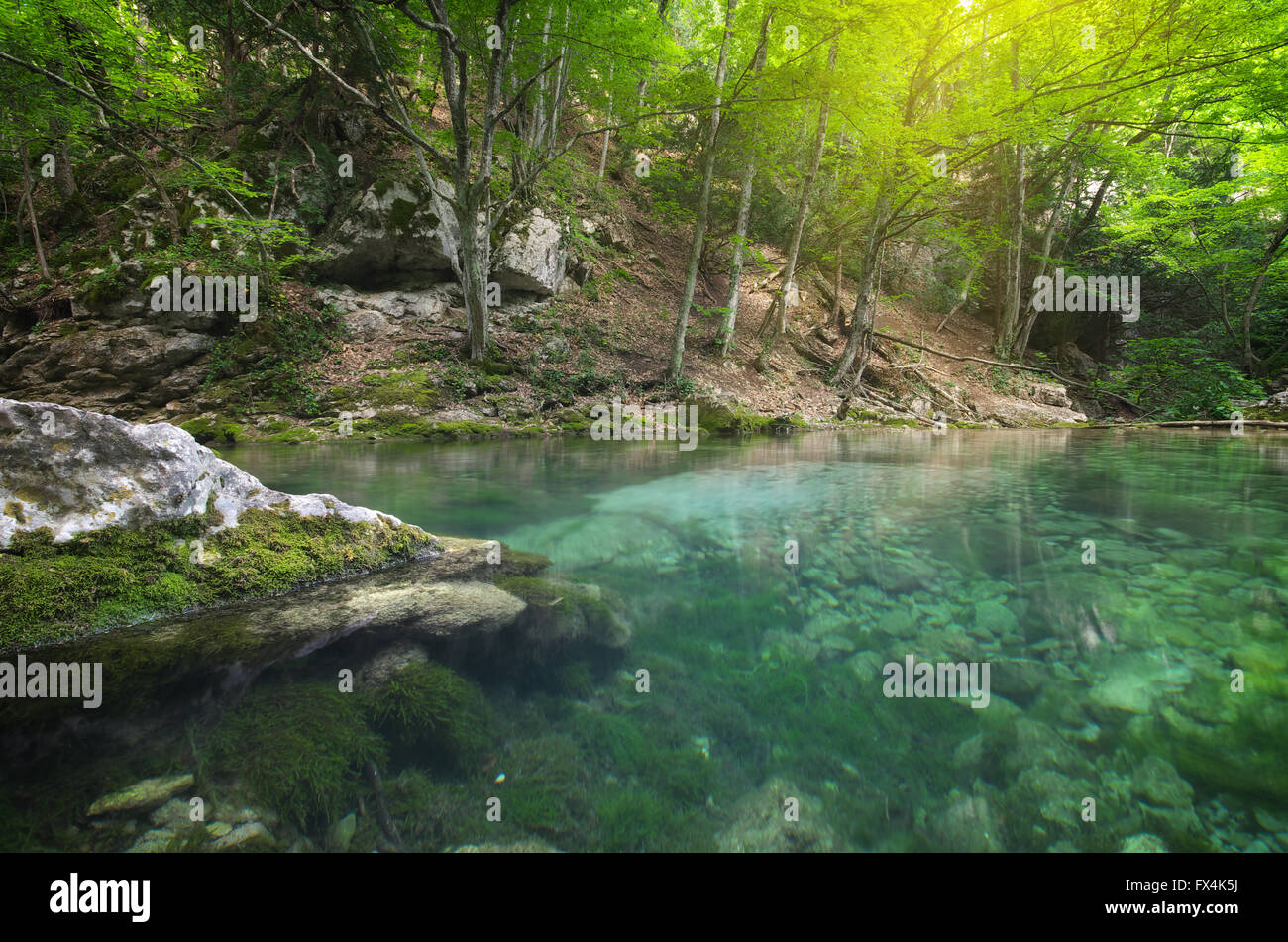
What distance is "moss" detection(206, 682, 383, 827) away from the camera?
5.15ft

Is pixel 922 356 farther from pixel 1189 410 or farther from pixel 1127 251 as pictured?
pixel 1127 251

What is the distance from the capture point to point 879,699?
7.21 feet

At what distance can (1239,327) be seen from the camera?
16234mm

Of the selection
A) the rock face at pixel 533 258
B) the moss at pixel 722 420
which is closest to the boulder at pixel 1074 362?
the moss at pixel 722 420

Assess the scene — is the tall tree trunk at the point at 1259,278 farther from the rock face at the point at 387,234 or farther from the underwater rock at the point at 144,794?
the underwater rock at the point at 144,794

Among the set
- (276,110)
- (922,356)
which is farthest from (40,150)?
(922,356)

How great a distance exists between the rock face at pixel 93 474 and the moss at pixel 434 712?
1836 mm

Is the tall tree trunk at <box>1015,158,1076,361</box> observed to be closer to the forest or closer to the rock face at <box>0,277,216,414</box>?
the forest

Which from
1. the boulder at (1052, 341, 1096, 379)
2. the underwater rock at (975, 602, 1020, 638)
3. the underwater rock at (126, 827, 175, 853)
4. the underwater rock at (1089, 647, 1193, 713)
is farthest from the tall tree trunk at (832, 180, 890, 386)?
the underwater rock at (126, 827, 175, 853)

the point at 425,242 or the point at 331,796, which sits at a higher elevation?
the point at 425,242

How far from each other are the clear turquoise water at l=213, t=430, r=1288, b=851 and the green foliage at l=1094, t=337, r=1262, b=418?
12.2m

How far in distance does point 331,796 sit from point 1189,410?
22442mm

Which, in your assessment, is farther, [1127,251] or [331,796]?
[1127,251]

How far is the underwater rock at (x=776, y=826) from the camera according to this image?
1.51 m
